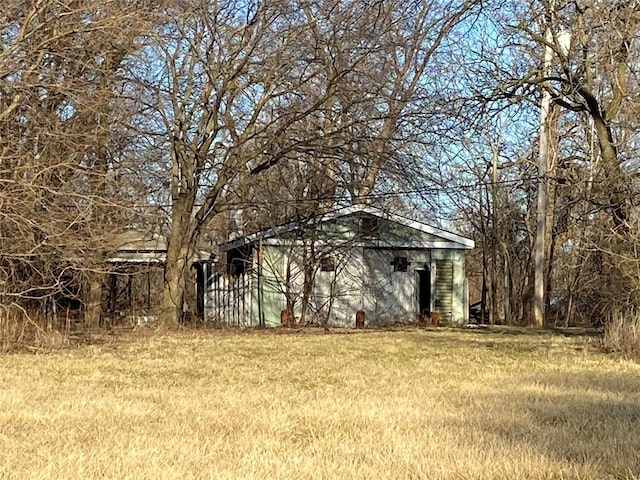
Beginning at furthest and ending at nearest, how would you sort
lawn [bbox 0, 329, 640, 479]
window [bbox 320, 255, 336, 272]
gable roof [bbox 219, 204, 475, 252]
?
window [bbox 320, 255, 336, 272] < gable roof [bbox 219, 204, 475, 252] < lawn [bbox 0, 329, 640, 479]

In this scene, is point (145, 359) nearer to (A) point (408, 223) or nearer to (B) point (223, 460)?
(B) point (223, 460)

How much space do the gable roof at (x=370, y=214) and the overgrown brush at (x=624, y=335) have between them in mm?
9328

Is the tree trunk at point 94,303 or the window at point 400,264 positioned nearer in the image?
the tree trunk at point 94,303

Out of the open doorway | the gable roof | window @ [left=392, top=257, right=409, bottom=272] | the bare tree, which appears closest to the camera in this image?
the bare tree

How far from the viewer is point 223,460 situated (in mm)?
5312

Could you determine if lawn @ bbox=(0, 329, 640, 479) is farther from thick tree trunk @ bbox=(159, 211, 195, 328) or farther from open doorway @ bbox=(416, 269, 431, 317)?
open doorway @ bbox=(416, 269, 431, 317)

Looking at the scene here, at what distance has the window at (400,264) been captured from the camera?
87.0 ft

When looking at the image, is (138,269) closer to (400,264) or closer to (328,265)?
(328,265)

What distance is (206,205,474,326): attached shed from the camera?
25.0 metres

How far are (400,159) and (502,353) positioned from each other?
7136 mm

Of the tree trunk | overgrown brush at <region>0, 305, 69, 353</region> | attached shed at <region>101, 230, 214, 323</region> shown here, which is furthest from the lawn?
attached shed at <region>101, 230, 214, 323</region>

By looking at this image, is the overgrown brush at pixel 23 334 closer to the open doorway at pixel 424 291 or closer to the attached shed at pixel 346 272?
the attached shed at pixel 346 272

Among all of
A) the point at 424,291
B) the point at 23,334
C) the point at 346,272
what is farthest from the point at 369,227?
the point at 23,334

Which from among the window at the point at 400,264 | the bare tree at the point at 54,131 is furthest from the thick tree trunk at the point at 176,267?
the window at the point at 400,264
